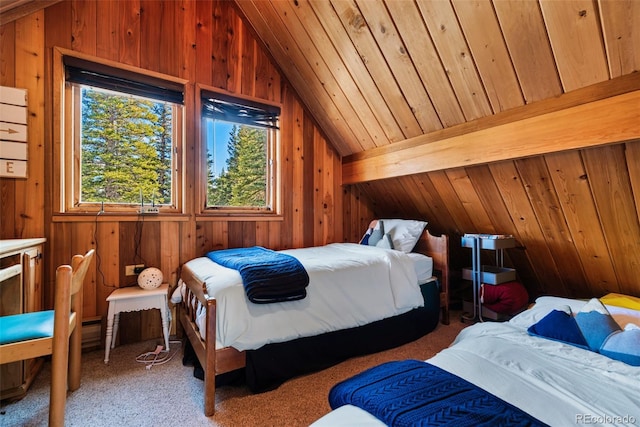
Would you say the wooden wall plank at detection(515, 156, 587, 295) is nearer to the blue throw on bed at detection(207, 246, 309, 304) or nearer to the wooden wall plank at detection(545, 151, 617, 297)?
the wooden wall plank at detection(545, 151, 617, 297)

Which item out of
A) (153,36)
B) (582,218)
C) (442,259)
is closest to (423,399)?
(582,218)

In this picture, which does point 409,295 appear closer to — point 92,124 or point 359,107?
point 359,107

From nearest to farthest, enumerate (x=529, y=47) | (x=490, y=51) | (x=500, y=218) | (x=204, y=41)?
(x=529, y=47) → (x=490, y=51) → (x=500, y=218) → (x=204, y=41)

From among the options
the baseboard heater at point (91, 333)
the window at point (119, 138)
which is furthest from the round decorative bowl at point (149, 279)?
the window at point (119, 138)

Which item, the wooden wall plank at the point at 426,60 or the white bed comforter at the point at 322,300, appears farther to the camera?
the wooden wall plank at the point at 426,60

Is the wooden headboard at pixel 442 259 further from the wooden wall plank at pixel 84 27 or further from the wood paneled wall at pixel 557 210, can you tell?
the wooden wall plank at pixel 84 27

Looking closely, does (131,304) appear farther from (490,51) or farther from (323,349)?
(490,51)

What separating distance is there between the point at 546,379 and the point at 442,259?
5.96 ft

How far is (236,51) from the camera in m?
2.94

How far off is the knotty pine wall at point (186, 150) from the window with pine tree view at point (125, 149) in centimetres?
21

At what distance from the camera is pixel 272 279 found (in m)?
1.72

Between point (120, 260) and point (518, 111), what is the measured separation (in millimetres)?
3197

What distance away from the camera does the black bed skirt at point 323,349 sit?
168 centimetres

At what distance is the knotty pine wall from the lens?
6.76 ft
